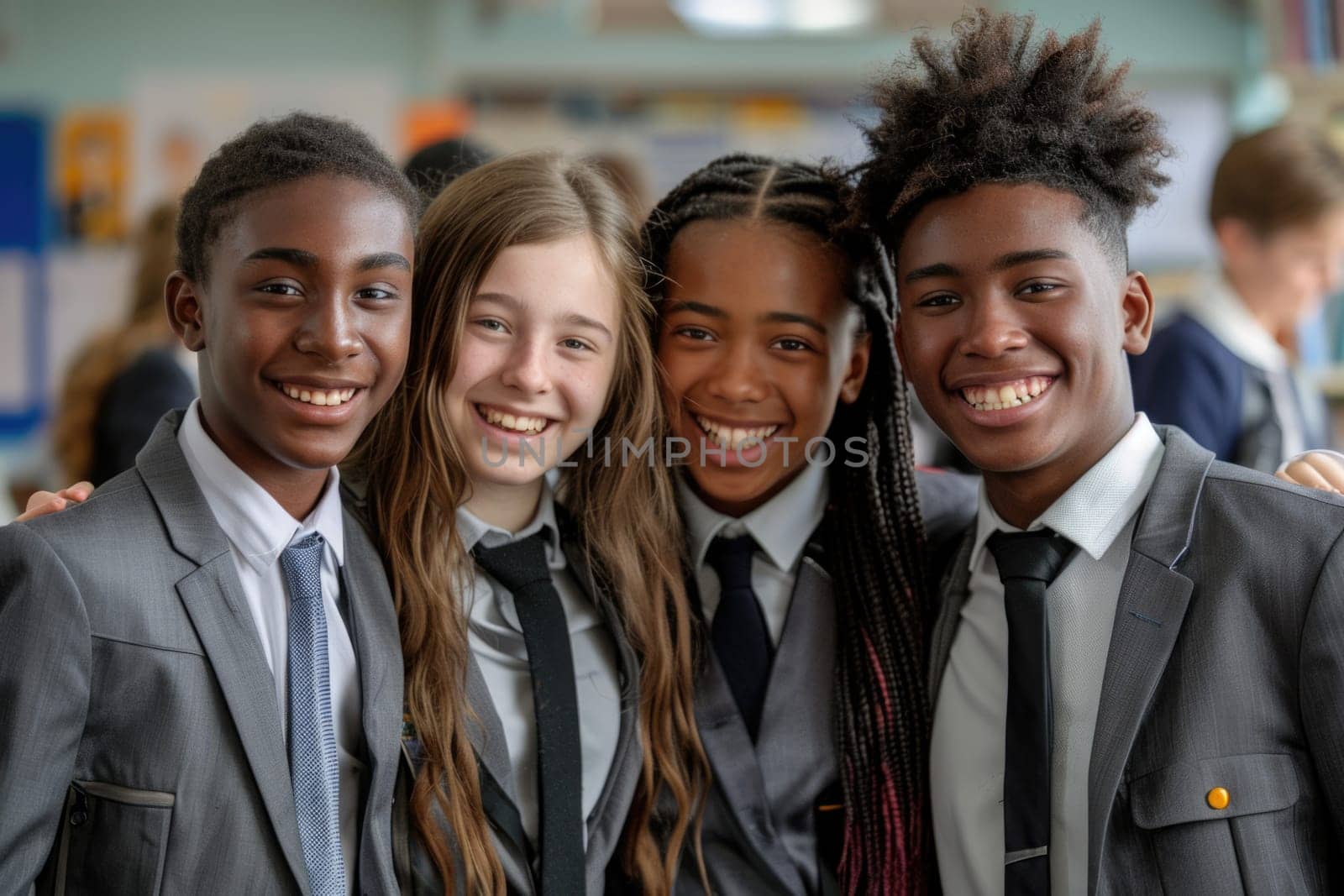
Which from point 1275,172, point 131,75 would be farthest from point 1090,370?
point 131,75

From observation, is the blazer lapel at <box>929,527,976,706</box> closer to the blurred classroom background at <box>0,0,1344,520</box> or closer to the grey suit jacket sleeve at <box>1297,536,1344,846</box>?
the grey suit jacket sleeve at <box>1297,536,1344,846</box>

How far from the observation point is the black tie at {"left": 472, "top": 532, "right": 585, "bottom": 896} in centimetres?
143

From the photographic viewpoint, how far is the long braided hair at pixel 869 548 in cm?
152

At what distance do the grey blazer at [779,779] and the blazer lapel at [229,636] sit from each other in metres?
0.54

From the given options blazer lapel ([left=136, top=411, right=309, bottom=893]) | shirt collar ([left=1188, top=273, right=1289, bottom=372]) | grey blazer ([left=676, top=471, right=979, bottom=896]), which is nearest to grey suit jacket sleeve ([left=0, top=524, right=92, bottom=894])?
blazer lapel ([left=136, top=411, right=309, bottom=893])

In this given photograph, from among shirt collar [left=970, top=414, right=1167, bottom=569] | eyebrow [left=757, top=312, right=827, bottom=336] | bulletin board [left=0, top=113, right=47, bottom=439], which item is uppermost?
bulletin board [left=0, top=113, right=47, bottom=439]

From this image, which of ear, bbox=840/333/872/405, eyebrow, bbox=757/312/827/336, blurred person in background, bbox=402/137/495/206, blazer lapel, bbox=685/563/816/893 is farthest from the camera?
blurred person in background, bbox=402/137/495/206

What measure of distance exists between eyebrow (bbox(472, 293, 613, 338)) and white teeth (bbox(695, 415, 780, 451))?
0.63ft

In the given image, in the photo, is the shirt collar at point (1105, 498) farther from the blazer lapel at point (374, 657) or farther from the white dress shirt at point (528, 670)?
the blazer lapel at point (374, 657)

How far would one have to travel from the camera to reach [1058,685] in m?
1.40

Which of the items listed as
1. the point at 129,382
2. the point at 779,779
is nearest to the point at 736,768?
the point at 779,779

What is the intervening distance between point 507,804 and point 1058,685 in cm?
66

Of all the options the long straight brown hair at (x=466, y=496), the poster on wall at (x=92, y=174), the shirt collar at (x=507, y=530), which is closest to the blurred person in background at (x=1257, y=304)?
the long straight brown hair at (x=466, y=496)

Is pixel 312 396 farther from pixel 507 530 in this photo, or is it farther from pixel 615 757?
pixel 615 757
